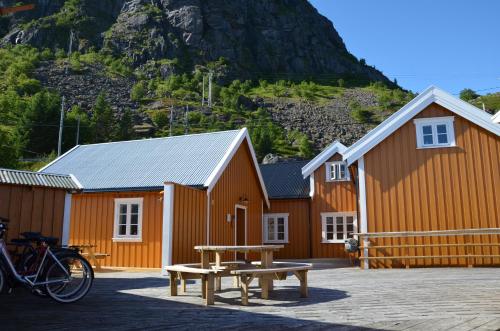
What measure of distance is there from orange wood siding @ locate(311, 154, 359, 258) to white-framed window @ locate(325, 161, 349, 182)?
0.54 ft

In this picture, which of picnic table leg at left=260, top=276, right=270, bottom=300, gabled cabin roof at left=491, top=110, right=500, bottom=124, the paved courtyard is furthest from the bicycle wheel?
gabled cabin roof at left=491, top=110, right=500, bottom=124

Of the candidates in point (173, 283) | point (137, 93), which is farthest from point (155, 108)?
point (173, 283)

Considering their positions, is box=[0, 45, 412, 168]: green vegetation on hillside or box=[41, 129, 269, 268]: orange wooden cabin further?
box=[0, 45, 412, 168]: green vegetation on hillside

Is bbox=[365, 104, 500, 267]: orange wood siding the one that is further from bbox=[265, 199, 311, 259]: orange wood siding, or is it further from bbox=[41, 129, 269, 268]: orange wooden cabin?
bbox=[265, 199, 311, 259]: orange wood siding

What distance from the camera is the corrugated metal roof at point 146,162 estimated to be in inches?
572

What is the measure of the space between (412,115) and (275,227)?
9.41 metres

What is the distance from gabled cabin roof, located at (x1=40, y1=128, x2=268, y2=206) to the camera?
14.4 metres

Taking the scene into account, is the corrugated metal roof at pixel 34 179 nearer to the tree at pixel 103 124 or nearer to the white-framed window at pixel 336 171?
the white-framed window at pixel 336 171

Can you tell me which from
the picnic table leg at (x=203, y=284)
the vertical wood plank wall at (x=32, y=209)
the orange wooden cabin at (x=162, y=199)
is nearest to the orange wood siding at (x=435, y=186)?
the orange wooden cabin at (x=162, y=199)

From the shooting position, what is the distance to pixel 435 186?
43.8 ft

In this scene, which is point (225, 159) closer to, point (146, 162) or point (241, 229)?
point (146, 162)

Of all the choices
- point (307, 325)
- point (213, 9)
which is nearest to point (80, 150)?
point (307, 325)

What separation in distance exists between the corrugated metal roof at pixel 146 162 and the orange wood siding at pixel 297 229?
5.56 metres

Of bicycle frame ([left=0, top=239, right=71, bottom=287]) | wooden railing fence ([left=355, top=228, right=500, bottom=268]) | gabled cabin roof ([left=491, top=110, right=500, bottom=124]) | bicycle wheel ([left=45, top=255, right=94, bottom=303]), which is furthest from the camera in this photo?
gabled cabin roof ([left=491, top=110, right=500, bottom=124])
